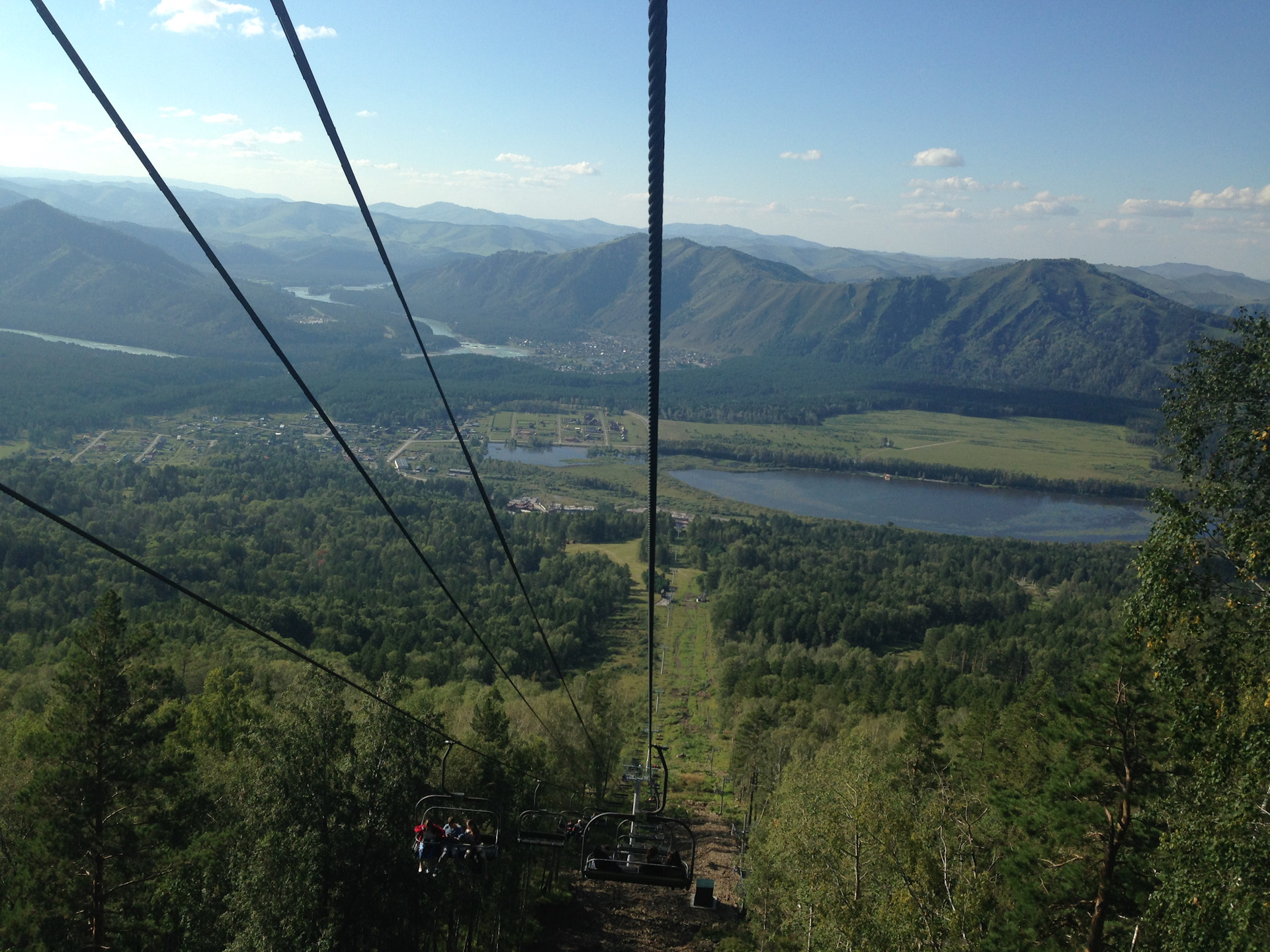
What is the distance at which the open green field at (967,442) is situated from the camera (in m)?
137

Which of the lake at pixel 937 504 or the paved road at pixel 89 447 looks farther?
the lake at pixel 937 504

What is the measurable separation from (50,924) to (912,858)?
43.9 ft

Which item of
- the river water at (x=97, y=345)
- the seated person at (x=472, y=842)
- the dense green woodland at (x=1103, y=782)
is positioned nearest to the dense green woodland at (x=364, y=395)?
the river water at (x=97, y=345)

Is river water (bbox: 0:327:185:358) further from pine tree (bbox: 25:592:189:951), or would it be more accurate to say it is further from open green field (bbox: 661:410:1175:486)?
pine tree (bbox: 25:592:189:951)

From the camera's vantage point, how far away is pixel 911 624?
69.4m

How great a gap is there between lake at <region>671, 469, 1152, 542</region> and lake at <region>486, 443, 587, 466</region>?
56.1 ft

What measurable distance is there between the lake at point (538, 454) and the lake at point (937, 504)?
56.1 feet

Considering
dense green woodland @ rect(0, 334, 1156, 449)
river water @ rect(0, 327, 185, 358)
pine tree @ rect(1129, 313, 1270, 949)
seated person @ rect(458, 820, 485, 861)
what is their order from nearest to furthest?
pine tree @ rect(1129, 313, 1270, 949) → seated person @ rect(458, 820, 485, 861) → dense green woodland @ rect(0, 334, 1156, 449) → river water @ rect(0, 327, 185, 358)

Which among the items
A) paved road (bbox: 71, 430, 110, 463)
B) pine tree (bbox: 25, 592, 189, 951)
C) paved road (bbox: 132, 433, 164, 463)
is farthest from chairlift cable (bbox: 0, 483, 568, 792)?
paved road (bbox: 132, 433, 164, 463)

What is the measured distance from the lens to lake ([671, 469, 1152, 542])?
104 metres

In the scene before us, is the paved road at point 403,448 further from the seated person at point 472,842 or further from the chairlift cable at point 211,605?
the seated person at point 472,842

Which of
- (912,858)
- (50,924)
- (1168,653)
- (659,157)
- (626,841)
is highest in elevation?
(659,157)

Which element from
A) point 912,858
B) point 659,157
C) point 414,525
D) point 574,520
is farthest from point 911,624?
point 659,157

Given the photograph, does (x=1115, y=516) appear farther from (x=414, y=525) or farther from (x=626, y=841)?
(x=626, y=841)
